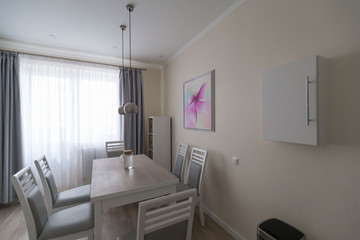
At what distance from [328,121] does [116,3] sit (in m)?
2.47

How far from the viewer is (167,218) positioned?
1050 mm

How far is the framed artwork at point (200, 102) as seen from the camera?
2.40 metres

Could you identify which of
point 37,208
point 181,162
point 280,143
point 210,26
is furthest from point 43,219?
point 210,26

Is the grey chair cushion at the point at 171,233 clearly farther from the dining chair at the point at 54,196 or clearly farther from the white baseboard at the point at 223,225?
the dining chair at the point at 54,196

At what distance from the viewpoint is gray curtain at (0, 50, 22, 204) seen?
284 cm

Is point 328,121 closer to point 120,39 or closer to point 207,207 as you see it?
point 207,207

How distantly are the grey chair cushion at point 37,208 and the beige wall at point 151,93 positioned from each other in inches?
105

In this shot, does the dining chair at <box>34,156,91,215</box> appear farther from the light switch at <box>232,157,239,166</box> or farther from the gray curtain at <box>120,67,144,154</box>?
the light switch at <box>232,157,239,166</box>

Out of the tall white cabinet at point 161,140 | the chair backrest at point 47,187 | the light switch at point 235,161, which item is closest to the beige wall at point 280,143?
the light switch at point 235,161

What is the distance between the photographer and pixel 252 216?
71.9 inches

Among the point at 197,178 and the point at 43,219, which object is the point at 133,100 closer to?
the point at 197,178

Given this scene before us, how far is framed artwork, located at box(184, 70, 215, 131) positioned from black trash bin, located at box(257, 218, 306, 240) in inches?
50.6

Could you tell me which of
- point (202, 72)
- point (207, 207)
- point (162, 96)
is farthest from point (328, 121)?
point (162, 96)

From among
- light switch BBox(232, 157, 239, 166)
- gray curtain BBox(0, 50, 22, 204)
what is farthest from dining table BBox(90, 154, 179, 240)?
gray curtain BBox(0, 50, 22, 204)
